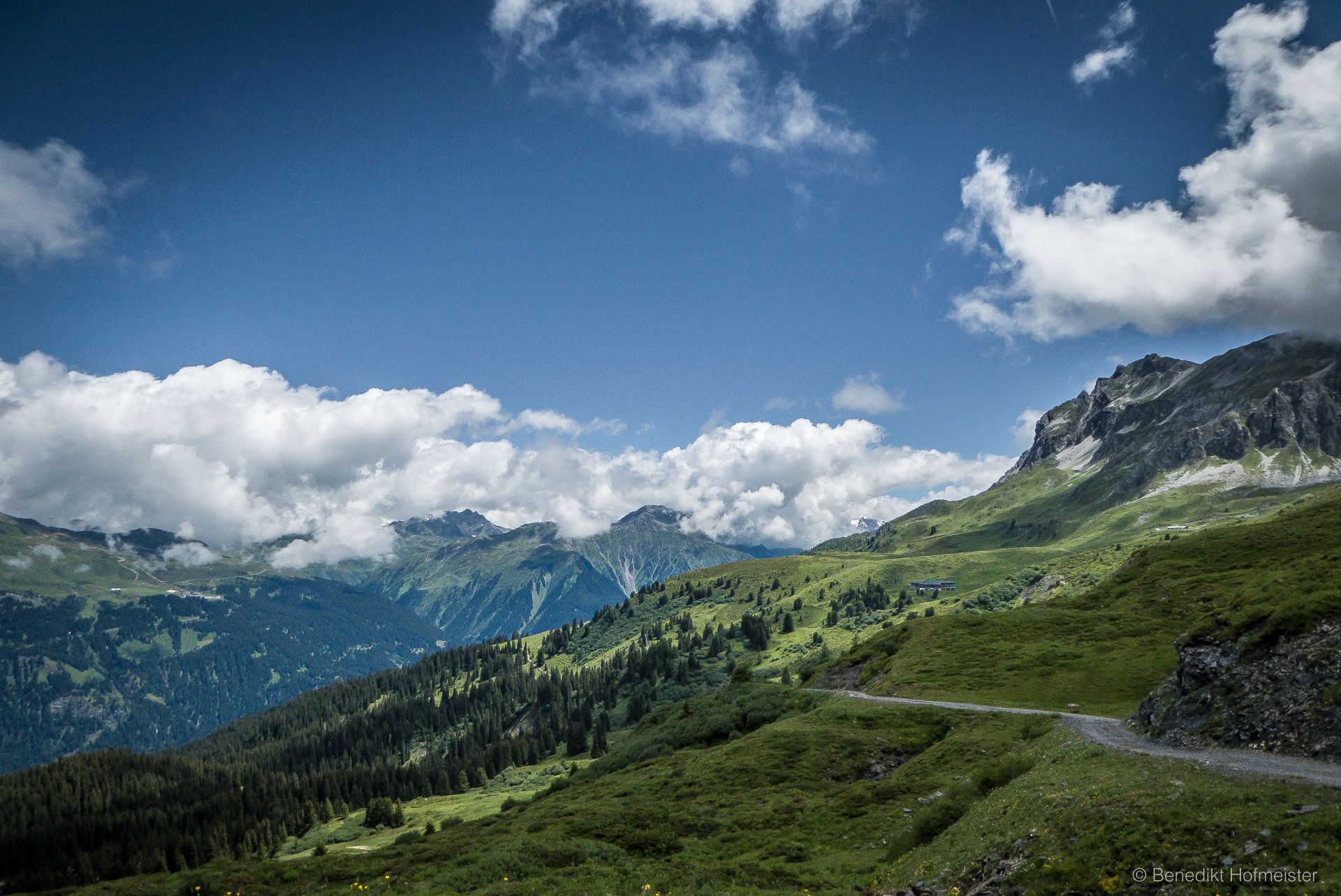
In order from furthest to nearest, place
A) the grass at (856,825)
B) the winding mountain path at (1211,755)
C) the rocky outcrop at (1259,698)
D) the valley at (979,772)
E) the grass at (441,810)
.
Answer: the grass at (441,810), the rocky outcrop at (1259,698), the winding mountain path at (1211,755), the valley at (979,772), the grass at (856,825)

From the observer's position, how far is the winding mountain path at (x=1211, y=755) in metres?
25.9

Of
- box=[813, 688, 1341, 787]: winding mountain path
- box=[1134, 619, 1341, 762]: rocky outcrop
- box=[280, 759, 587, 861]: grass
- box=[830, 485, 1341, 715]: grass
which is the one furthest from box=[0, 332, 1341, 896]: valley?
box=[280, 759, 587, 861]: grass

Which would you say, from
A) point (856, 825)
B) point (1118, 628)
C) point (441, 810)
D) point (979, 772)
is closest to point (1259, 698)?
point (979, 772)

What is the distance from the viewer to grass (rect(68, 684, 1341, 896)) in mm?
20594

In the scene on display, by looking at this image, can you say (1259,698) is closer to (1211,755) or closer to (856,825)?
(1211,755)

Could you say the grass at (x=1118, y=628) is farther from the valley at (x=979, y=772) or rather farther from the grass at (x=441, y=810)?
the grass at (x=441, y=810)

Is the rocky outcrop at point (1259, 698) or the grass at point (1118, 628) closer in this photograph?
the rocky outcrop at point (1259, 698)

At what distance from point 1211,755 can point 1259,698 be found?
6068 millimetres

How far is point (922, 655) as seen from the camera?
304 feet

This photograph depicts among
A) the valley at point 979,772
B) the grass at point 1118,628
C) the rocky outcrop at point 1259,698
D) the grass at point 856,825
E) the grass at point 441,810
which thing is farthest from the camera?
the grass at point 441,810

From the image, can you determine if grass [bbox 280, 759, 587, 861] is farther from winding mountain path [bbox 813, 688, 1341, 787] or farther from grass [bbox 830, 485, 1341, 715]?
winding mountain path [bbox 813, 688, 1341, 787]

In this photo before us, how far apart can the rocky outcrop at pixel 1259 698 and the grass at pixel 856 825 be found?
20.3ft

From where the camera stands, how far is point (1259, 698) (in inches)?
1378

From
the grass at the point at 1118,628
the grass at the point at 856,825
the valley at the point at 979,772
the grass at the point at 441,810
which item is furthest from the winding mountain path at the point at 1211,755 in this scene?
the grass at the point at 441,810
